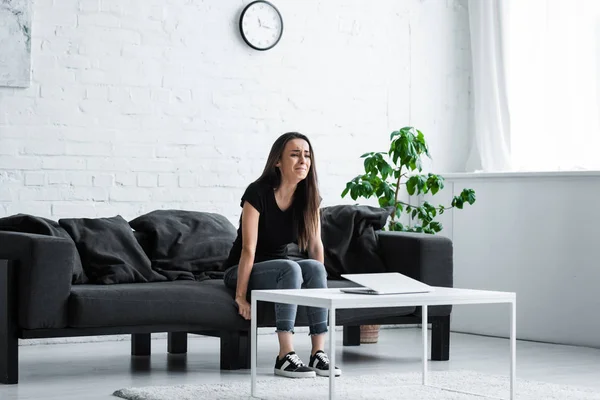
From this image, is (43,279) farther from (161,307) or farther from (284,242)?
(284,242)

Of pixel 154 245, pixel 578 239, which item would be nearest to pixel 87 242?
pixel 154 245

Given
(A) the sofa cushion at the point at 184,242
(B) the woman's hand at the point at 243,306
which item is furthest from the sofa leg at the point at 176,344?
(B) the woman's hand at the point at 243,306

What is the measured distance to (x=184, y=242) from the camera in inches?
192

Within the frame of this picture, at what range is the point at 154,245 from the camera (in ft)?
15.9

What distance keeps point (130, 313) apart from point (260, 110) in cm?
210

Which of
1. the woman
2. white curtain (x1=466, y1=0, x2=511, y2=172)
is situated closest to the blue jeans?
the woman

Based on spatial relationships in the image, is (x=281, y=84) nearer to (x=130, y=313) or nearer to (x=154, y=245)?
(x=154, y=245)

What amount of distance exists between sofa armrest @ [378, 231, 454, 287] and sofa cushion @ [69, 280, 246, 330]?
0.95 metres

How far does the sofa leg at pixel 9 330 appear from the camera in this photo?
3.98 metres

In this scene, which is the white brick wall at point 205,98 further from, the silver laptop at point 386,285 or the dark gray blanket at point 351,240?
the silver laptop at point 386,285

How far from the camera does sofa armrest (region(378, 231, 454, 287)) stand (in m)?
4.84

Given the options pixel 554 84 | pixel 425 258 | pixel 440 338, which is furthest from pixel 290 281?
pixel 554 84

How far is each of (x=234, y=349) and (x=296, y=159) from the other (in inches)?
33.9

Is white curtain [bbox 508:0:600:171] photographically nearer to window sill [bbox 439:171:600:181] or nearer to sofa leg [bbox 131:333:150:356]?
window sill [bbox 439:171:600:181]
